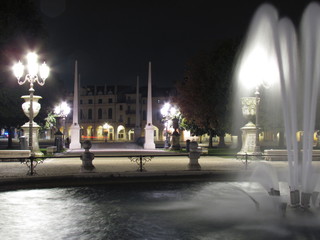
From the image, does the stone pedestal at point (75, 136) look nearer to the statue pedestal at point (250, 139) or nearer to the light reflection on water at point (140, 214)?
the statue pedestal at point (250, 139)

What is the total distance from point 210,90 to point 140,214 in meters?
38.0

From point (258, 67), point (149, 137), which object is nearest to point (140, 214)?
point (258, 67)

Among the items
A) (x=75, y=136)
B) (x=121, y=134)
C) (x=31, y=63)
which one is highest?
(x=31, y=63)

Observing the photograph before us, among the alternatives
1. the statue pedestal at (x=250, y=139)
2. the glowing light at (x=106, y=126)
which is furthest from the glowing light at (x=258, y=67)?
the glowing light at (x=106, y=126)

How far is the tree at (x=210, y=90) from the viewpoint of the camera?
44.4 meters

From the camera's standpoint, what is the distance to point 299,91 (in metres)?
41.6

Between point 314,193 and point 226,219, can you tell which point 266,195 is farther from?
point 226,219

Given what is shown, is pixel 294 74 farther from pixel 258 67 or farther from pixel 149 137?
pixel 149 137

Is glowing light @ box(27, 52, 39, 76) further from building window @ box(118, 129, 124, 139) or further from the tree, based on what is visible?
building window @ box(118, 129, 124, 139)

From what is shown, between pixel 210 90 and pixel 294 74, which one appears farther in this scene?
pixel 210 90

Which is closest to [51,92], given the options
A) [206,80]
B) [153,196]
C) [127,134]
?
[206,80]

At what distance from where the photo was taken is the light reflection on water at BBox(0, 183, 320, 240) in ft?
29.9

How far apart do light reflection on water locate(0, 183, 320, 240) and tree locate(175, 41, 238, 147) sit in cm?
2943

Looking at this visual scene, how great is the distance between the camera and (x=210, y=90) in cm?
4816
